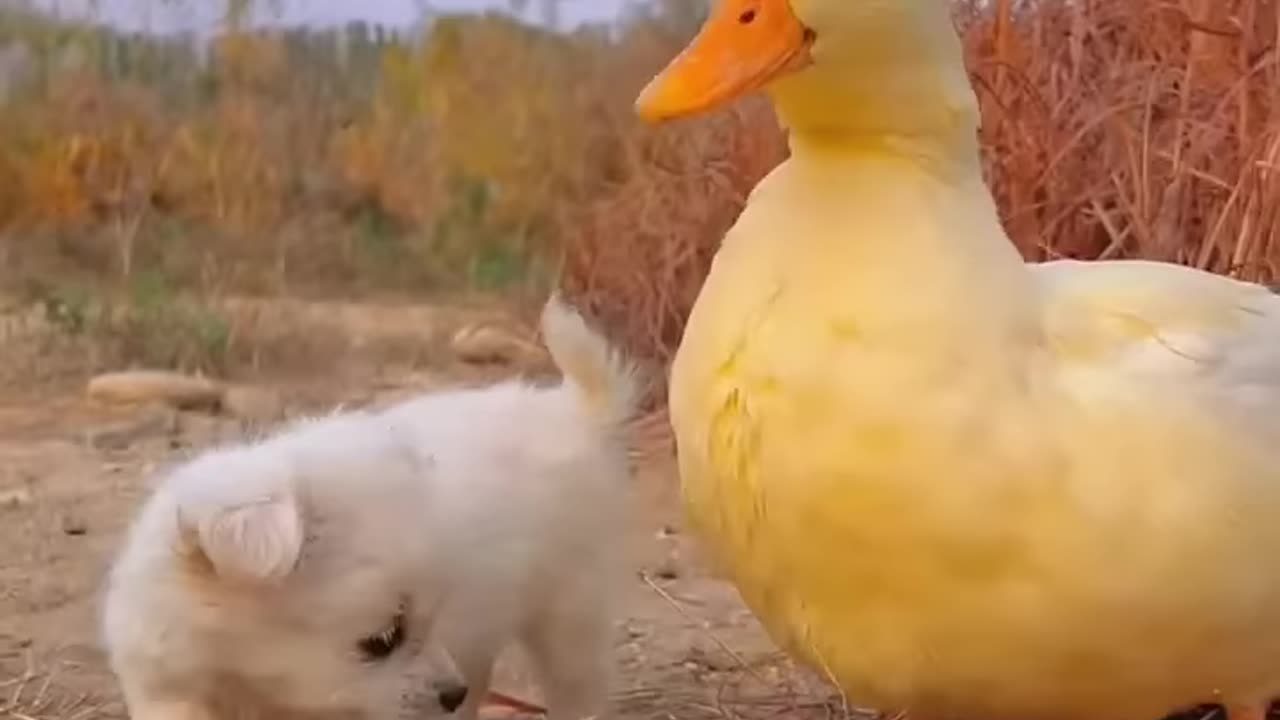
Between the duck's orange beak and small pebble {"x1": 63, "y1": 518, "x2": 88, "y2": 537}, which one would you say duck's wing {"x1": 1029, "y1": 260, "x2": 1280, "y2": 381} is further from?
small pebble {"x1": 63, "y1": 518, "x2": 88, "y2": 537}

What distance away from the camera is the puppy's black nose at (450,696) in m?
2.19

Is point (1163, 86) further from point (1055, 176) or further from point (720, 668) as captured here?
point (720, 668)

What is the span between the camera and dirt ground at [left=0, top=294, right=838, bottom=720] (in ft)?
8.77

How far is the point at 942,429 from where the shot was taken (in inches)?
65.8

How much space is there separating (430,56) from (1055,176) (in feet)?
12.6

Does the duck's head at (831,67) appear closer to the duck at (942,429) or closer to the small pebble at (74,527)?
the duck at (942,429)

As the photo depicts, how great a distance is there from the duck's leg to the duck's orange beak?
0.72m

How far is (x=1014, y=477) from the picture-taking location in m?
1.67

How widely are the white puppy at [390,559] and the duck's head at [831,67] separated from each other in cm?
63

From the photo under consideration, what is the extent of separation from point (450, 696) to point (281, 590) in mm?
242

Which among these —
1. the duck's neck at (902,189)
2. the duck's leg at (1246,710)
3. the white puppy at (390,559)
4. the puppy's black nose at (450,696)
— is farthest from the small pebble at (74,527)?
the duck's leg at (1246,710)

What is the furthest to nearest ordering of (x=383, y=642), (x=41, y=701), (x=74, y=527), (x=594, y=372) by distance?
(x=74, y=527) → (x=41, y=701) → (x=594, y=372) → (x=383, y=642)

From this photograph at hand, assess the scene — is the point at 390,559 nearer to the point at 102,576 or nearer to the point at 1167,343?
the point at 102,576

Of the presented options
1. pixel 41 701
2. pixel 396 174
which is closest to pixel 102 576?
pixel 41 701
